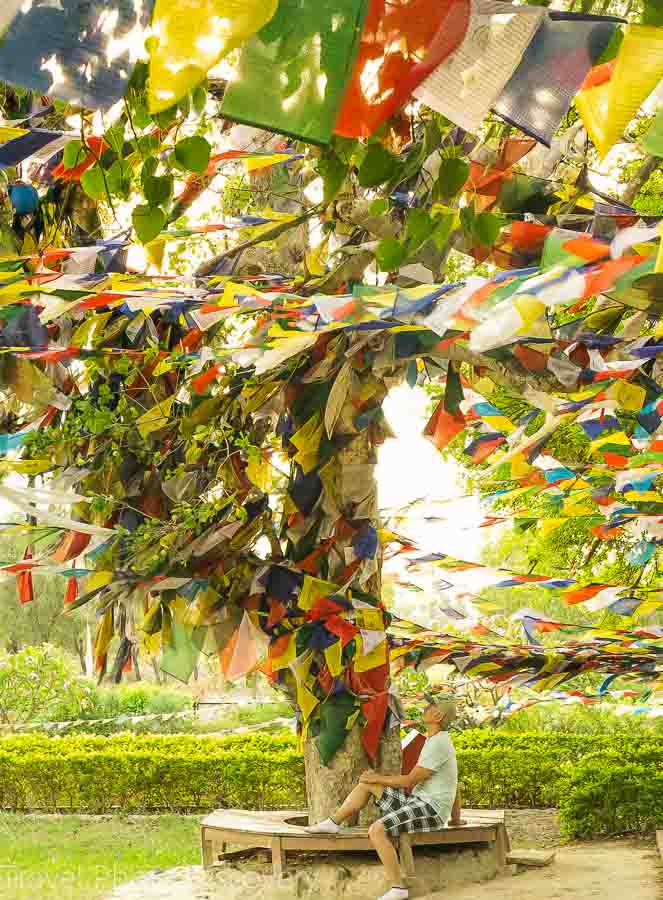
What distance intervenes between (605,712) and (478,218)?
14.0m

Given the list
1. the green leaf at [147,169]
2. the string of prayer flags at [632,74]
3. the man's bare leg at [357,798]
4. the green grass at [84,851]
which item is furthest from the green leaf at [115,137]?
the green grass at [84,851]

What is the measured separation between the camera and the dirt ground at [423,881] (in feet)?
19.2

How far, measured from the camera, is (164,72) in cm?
105

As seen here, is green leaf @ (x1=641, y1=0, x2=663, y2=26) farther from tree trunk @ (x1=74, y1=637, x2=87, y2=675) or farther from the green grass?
tree trunk @ (x1=74, y1=637, x2=87, y2=675)

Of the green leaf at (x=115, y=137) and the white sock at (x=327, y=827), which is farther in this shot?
the white sock at (x=327, y=827)

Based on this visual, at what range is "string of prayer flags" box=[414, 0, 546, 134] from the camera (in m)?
1.23

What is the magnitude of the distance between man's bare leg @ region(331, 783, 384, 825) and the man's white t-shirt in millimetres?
334

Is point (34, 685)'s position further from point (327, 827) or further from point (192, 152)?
point (192, 152)

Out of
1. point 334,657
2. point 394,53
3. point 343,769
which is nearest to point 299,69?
point 394,53

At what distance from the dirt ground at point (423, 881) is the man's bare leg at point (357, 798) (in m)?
0.47

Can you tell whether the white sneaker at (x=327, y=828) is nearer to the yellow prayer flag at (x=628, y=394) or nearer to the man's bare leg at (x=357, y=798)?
the man's bare leg at (x=357, y=798)

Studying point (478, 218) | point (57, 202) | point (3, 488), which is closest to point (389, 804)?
point (3, 488)

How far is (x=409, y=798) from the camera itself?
593 centimetres

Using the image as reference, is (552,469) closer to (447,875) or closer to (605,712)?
(447,875)
